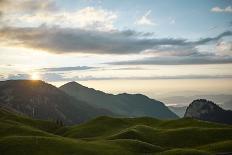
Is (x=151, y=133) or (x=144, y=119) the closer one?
(x=151, y=133)

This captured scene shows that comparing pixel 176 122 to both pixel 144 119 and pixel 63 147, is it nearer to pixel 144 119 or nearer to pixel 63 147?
pixel 144 119

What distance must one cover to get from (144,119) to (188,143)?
138ft

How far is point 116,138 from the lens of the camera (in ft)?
295

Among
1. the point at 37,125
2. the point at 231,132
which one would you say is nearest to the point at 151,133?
the point at 231,132

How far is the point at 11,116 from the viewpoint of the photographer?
444 feet

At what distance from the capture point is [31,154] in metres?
64.3

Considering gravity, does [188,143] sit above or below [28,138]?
below

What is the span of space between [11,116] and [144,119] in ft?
171

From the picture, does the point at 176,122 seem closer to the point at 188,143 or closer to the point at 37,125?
the point at 188,143

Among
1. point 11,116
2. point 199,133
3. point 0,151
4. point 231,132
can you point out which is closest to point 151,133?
point 199,133

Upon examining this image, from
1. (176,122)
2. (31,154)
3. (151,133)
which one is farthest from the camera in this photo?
(176,122)

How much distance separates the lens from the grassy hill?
66.9 meters

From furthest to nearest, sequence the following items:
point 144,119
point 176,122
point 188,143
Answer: point 144,119, point 176,122, point 188,143

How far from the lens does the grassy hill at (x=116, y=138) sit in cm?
6688
